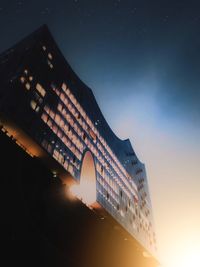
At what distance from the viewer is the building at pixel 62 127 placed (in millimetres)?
34844

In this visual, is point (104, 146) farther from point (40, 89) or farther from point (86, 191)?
point (40, 89)

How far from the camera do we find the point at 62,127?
144 ft

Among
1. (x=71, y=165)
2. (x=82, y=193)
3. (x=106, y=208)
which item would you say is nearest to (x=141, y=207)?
(x=106, y=208)

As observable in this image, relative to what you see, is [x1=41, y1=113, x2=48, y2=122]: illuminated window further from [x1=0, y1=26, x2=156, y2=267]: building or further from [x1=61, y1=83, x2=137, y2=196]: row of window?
[x1=61, y1=83, x2=137, y2=196]: row of window

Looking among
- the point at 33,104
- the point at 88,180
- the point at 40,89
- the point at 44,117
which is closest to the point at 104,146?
the point at 88,180

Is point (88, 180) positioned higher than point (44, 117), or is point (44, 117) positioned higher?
point (44, 117)

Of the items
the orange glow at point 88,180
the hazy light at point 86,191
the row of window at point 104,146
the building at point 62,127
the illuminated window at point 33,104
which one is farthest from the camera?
the row of window at point 104,146

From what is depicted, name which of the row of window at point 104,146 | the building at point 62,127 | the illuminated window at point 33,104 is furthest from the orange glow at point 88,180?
the illuminated window at point 33,104

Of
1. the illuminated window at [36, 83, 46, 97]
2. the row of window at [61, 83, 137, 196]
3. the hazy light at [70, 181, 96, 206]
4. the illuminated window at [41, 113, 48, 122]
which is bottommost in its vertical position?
the hazy light at [70, 181, 96, 206]

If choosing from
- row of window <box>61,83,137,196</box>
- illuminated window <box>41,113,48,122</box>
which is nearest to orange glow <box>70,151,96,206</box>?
row of window <box>61,83,137,196</box>

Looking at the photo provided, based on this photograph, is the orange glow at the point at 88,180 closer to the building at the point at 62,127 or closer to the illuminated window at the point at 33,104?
the building at the point at 62,127

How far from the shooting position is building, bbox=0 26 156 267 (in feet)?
114

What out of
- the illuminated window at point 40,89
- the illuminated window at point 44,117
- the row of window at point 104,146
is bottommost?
the illuminated window at point 44,117

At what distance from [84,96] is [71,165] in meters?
22.7
